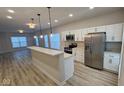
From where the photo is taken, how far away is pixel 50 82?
9.50 feet

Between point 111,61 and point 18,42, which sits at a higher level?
point 18,42

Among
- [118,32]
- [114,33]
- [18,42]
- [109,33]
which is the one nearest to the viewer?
[118,32]

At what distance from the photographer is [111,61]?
133 inches

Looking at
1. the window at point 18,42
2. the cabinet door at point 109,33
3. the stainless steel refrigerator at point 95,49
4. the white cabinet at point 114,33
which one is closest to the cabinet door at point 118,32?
the white cabinet at point 114,33

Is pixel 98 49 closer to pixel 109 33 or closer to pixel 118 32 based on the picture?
pixel 109 33

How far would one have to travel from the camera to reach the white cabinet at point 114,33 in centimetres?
315

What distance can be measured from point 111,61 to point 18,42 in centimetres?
1199

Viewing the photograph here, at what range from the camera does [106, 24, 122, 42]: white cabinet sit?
3151 mm

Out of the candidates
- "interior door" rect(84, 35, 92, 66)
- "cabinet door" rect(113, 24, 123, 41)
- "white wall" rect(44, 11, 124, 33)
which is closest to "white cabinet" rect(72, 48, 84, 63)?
"interior door" rect(84, 35, 92, 66)

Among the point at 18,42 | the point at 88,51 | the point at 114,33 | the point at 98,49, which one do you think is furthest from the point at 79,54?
the point at 18,42

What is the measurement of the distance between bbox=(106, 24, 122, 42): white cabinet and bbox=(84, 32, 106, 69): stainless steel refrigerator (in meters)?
0.22
